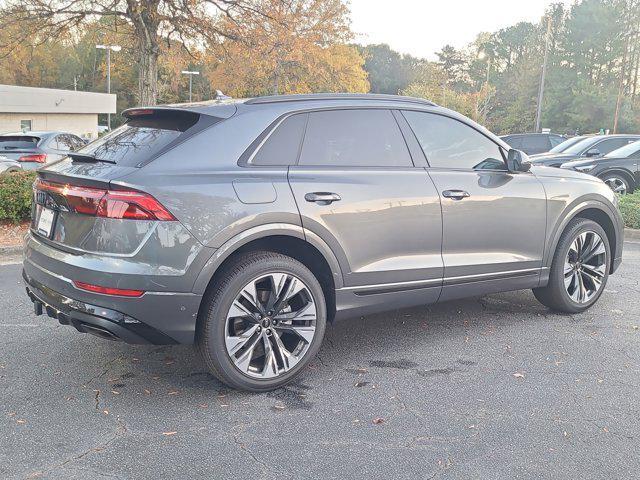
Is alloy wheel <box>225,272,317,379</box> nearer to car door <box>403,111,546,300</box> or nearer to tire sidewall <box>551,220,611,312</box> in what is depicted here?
car door <box>403,111,546,300</box>

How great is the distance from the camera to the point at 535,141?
63.9 ft

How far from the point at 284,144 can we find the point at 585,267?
301 centimetres

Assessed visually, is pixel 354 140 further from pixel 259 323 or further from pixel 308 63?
pixel 308 63

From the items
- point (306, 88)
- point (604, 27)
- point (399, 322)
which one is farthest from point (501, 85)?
point (399, 322)

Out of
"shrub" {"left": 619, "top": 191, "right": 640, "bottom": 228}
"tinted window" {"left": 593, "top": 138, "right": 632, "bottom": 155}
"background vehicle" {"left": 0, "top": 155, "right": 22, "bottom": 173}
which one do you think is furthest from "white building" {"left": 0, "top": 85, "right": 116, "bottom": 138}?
"shrub" {"left": 619, "top": 191, "right": 640, "bottom": 228}

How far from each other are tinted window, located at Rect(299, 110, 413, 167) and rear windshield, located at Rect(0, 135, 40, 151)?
41.8 feet

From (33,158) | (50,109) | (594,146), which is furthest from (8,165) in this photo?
(50,109)

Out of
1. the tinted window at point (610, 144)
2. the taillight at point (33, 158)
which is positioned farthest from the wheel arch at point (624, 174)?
the taillight at point (33, 158)

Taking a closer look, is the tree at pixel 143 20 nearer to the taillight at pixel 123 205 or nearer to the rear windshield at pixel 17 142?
the rear windshield at pixel 17 142

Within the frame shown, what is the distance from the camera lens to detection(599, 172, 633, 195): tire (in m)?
12.1

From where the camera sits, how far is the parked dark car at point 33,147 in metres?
14.2

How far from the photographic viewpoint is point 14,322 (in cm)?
478

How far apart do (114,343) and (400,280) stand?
6.74 ft

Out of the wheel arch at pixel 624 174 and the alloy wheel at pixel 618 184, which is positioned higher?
the wheel arch at pixel 624 174
